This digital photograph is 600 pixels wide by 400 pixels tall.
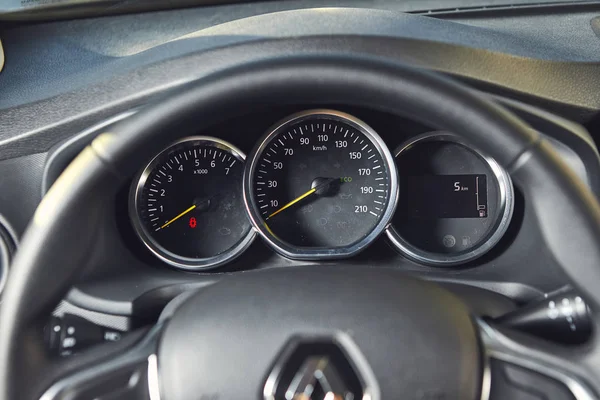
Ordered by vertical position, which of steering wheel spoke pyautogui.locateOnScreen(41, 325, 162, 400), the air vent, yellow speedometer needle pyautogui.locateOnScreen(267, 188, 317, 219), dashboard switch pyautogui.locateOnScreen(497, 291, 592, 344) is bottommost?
steering wheel spoke pyautogui.locateOnScreen(41, 325, 162, 400)

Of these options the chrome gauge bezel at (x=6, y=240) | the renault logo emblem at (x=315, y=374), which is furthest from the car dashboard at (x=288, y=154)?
the renault logo emblem at (x=315, y=374)

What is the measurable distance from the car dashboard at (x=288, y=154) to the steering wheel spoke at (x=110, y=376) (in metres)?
0.37

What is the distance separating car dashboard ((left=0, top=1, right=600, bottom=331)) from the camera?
5.36 ft

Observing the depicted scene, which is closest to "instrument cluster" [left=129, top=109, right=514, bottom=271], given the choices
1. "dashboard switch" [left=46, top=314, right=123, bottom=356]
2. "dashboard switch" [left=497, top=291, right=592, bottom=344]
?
"dashboard switch" [left=46, top=314, right=123, bottom=356]

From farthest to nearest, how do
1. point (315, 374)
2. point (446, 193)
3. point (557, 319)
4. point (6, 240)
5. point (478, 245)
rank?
1. point (446, 193)
2. point (478, 245)
3. point (6, 240)
4. point (557, 319)
5. point (315, 374)

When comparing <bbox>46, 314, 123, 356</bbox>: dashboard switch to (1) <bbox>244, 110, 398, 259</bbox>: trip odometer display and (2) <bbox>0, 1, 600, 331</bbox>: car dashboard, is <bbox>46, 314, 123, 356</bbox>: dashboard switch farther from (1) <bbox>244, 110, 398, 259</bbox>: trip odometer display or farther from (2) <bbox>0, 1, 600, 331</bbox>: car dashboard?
(1) <bbox>244, 110, 398, 259</bbox>: trip odometer display

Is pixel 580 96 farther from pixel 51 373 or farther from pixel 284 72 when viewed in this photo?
pixel 51 373

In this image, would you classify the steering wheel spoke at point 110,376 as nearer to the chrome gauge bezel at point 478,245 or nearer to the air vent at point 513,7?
the chrome gauge bezel at point 478,245

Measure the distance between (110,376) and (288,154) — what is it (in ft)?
3.64

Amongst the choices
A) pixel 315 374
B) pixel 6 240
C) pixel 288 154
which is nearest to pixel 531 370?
pixel 315 374

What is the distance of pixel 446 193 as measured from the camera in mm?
2131

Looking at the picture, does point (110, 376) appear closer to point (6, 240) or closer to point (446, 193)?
point (6, 240)

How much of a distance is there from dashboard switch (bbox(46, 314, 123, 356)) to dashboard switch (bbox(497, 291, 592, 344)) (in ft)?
2.42

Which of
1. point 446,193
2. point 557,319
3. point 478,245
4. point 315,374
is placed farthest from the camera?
point 446,193
